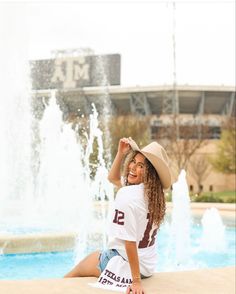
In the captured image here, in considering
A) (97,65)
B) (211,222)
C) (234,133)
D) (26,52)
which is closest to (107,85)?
(97,65)

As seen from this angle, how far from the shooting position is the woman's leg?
11.4ft

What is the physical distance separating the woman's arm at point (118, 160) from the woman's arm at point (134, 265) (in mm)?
682

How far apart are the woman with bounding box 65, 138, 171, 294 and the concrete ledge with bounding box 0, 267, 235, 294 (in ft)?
0.47

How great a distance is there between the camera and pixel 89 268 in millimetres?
3518

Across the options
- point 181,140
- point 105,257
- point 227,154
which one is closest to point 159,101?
point 181,140

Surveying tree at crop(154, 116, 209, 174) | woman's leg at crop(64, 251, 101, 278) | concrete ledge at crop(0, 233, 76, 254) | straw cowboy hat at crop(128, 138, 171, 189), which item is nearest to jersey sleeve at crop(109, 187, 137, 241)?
straw cowboy hat at crop(128, 138, 171, 189)

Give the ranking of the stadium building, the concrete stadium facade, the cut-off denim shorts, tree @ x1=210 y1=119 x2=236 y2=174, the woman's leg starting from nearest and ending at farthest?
the cut-off denim shorts → the woman's leg → tree @ x1=210 y1=119 x2=236 y2=174 → the stadium building → the concrete stadium facade

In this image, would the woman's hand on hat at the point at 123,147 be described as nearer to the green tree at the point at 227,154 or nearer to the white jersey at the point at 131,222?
the white jersey at the point at 131,222

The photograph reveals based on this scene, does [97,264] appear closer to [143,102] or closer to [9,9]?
[9,9]

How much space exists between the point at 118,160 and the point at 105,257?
66cm

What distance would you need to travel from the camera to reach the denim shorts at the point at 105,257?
3.33 meters

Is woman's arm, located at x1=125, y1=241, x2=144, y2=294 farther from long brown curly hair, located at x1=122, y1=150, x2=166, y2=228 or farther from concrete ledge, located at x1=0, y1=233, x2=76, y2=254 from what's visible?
concrete ledge, located at x1=0, y1=233, x2=76, y2=254

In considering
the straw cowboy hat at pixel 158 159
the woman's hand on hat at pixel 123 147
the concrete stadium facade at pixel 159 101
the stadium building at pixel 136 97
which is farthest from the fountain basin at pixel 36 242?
the concrete stadium facade at pixel 159 101

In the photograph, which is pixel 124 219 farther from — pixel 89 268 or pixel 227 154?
pixel 227 154
